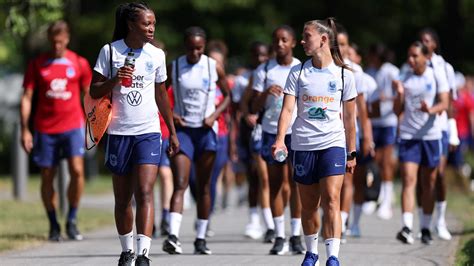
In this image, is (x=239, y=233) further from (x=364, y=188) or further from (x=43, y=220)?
(x=43, y=220)

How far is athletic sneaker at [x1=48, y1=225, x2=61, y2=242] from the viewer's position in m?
14.5

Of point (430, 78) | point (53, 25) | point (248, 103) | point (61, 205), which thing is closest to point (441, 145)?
point (430, 78)

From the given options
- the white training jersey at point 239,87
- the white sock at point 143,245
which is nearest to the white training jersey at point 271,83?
the white sock at point 143,245

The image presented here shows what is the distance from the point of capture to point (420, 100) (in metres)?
14.5

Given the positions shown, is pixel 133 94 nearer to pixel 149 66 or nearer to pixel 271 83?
pixel 149 66

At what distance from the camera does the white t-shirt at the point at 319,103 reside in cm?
1072

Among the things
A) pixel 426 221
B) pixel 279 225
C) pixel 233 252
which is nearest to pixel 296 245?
pixel 279 225

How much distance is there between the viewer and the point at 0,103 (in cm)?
4650

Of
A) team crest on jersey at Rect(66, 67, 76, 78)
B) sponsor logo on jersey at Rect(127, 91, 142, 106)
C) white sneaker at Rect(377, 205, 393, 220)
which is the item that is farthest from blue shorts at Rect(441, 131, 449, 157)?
sponsor logo on jersey at Rect(127, 91, 142, 106)

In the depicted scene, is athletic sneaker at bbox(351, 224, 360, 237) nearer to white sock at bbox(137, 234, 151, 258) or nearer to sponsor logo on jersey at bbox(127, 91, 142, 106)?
white sock at bbox(137, 234, 151, 258)

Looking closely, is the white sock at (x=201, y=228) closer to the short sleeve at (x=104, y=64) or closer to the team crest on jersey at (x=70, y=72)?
the team crest on jersey at (x=70, y=72)

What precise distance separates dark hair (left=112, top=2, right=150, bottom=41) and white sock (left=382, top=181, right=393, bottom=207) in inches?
327

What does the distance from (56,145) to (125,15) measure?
14.1 ft

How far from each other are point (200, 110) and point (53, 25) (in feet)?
7.63
